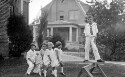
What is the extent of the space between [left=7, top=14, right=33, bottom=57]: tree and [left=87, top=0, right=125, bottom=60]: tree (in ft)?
19.2

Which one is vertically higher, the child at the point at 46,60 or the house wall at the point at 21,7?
the house wall at the point at 21,7

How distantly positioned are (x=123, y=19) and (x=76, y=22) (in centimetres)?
2158

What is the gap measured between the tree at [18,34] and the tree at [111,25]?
19.2 feet

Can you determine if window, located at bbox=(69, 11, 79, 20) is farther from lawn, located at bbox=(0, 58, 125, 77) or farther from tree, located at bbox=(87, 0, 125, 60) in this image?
lawn, located at bbox=(0, 58, 125, 77)

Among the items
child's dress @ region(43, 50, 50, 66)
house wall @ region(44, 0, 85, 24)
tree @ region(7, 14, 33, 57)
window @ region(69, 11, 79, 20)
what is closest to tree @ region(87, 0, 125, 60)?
tree @ region(7, 14, 33, 57)

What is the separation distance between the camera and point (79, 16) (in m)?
42.7

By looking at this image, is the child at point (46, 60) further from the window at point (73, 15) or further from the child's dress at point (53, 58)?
the window at point (73, 15)

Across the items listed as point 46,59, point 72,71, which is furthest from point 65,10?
point 46,59

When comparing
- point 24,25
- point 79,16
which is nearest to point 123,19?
point 24,25

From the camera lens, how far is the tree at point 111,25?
2134cm

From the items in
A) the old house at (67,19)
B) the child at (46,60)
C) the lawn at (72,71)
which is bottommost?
the lawn at (72,71)

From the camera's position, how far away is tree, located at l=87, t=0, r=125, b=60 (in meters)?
21.3

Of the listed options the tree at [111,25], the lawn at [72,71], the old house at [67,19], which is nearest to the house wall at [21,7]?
the tree at [111,25]

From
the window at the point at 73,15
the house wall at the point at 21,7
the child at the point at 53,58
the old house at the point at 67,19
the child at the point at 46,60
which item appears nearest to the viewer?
the child at the point at 53,58
